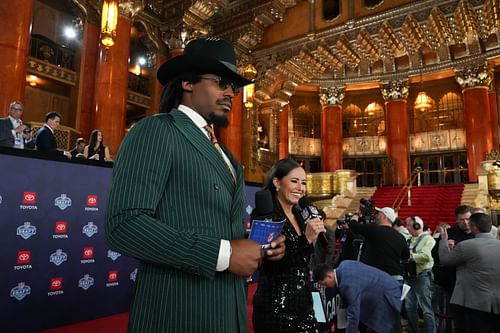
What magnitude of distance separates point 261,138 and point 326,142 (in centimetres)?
604

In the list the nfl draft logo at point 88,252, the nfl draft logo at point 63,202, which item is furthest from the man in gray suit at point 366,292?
the nfl draft logo at point 63,202

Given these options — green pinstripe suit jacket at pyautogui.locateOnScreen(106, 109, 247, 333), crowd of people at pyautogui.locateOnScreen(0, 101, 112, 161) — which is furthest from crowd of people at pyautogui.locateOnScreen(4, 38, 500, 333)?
crowd of people at pyautogui.locateOnScreen(0, 101, 112, 161)

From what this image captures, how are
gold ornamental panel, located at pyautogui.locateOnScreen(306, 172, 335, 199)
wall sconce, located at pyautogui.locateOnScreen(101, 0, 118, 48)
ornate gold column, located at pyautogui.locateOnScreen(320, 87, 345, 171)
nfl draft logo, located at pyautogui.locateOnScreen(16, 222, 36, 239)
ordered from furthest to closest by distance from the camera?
ornate gold column, located at pyautogui.locateOnScreen(320, 87, 345, 171)
gold ornamental panel, located at pyautogui.locateOnScreen(306, 172, 335, 199)
wall sconce, located at pyautogui.locateOnScreen(101, 0, 118, 48)
nfl draft logo, located at pyautogui.locateOnScreen(16, 222, 36, 239)

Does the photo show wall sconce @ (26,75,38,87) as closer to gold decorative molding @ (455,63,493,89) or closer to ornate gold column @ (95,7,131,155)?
ornate gold column @ (95,7,131,155)

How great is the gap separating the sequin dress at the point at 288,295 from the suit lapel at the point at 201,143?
115 centimetres

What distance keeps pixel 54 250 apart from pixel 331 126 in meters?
17.1

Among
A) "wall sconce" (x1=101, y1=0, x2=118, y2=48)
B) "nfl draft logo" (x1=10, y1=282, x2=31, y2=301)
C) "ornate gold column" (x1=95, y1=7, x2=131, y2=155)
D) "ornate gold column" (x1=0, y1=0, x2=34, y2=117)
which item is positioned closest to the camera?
"nfl draft logo" (x1=10, y1=282, x2=31, y2=301)

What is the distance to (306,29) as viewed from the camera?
1268 centimetres

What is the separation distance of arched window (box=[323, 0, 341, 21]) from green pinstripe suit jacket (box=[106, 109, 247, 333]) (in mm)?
12779

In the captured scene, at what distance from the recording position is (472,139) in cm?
1599

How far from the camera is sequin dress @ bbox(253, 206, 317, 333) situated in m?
2.08

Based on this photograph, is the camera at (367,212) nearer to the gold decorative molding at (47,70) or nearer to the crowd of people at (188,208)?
the crowd of people at (188,208)

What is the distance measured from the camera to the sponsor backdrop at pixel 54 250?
12.0ft

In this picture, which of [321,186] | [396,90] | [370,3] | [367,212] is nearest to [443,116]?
[396,90]
